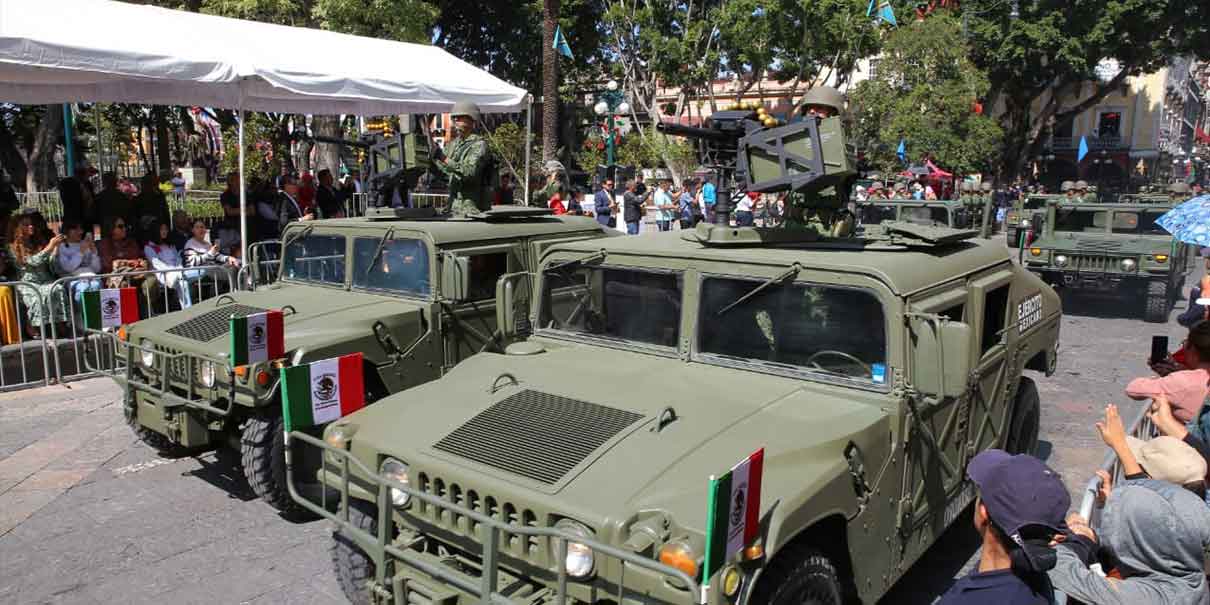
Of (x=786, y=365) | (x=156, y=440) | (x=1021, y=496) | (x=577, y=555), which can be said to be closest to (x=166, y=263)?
(x=156, y=440)

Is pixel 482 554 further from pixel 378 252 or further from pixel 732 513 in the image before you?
pixel 378 252

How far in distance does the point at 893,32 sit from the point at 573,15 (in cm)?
1081

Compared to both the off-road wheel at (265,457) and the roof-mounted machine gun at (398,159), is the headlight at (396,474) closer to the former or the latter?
the off-road wheel at (265,457)

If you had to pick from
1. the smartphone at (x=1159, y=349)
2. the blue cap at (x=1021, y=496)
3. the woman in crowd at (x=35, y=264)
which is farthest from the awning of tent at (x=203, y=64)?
the blue cap at (x=1021, y=496)

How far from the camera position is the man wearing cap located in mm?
2266

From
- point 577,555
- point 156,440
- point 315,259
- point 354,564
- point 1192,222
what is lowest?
point 156,440

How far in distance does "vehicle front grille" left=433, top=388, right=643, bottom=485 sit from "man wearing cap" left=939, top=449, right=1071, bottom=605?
54.1 inches

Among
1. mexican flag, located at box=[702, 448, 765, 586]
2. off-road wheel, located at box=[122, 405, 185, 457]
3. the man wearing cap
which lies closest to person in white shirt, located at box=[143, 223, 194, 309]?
off-road wheel, located at box=[122, 405, 185, 457]

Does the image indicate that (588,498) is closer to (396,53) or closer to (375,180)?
(375,180)

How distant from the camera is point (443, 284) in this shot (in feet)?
18.9

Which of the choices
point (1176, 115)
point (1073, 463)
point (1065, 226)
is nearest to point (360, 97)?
point (1073, 463)

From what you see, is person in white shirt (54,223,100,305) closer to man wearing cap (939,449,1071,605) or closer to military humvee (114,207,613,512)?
military humvee (114,207,613,512)

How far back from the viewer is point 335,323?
18.5 feet

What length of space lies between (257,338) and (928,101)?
26.7 metres
